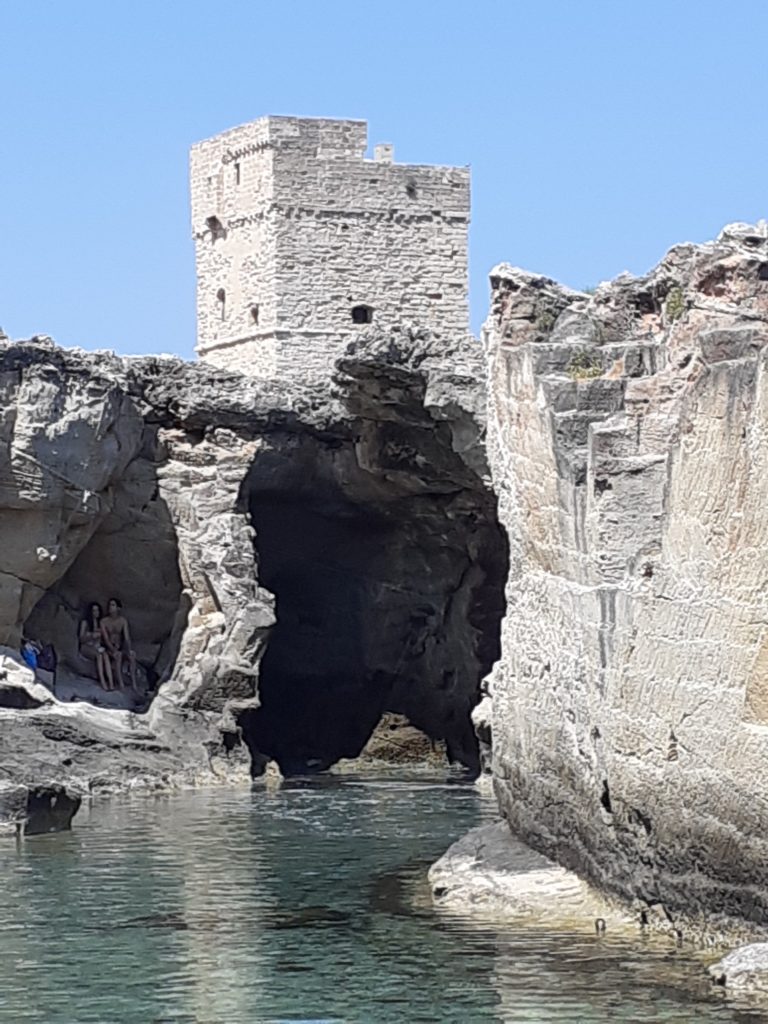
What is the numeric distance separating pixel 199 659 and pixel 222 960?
1034 cm

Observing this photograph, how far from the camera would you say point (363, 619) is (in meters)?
26.3

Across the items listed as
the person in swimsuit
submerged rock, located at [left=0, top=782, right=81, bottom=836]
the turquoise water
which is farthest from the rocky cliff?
the turquoise water

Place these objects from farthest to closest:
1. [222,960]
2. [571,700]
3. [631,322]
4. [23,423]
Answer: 1. [23,423]
2. [631,322]
3. [571,700]
4. [222,960]

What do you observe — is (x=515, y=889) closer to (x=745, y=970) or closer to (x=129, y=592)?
(x=745, y=970)

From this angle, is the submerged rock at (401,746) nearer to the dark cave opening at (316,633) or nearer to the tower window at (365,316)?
the dark cave opening at (316,633)

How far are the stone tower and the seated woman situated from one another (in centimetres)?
1804

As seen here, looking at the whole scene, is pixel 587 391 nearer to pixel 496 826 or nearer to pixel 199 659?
pixel 496 826

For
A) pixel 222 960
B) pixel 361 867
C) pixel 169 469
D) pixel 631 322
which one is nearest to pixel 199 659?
pixel 169 469

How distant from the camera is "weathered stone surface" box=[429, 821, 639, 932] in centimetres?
1371

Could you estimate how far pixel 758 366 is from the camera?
12.1 m

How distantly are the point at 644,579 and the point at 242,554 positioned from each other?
34.6ft

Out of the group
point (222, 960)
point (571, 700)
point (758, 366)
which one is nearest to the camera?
point (758, 366)

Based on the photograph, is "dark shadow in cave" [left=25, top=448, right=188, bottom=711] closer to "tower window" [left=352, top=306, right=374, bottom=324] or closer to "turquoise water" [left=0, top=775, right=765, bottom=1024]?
"turquoise water" [left=0, top=775, right=765, bottom=1024]

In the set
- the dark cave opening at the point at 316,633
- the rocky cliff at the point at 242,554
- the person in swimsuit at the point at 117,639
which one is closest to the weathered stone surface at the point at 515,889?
the rocky cliff at the point at 242,554
